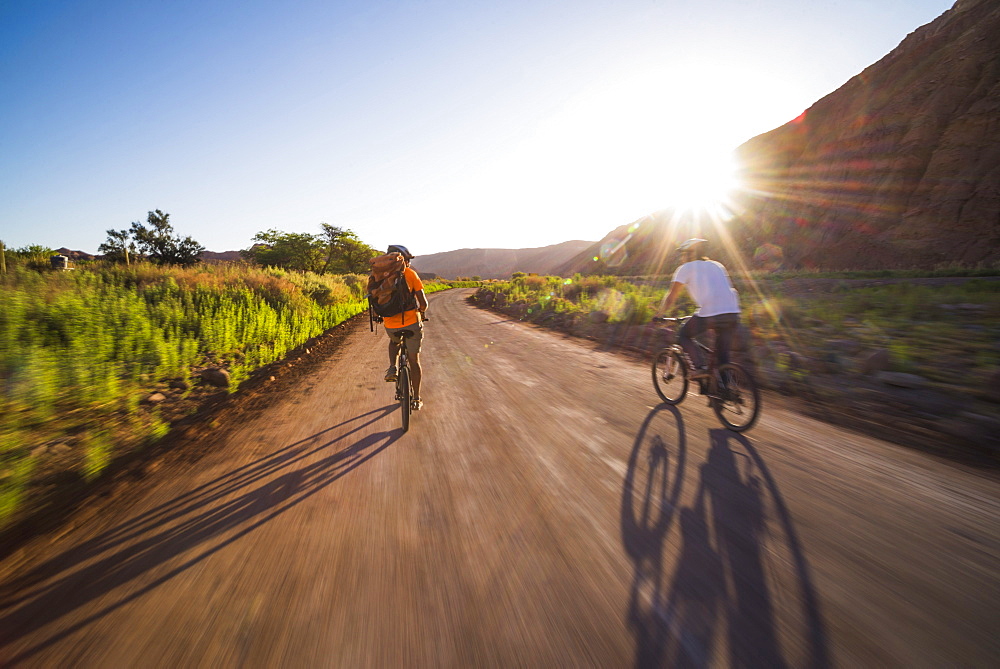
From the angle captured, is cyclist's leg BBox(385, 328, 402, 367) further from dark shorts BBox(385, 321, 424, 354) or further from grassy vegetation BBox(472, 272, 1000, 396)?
grassy vegetation BBox(472, 272, 1000, 396)

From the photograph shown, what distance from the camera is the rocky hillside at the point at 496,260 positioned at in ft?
479

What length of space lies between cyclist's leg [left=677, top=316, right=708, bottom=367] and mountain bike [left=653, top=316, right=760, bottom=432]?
65 millimetres

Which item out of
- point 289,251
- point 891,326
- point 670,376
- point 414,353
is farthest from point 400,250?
point 289,251

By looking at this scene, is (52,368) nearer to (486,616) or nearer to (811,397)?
(486,616)

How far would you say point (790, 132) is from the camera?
5522cm

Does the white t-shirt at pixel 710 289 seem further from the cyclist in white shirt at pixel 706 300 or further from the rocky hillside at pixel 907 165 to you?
the rocky hillside at pixel 907 165

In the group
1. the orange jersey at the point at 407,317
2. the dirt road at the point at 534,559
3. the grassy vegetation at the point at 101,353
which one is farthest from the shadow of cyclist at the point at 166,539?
the orange jersey at the point at 407,317

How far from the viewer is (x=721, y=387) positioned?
173 inches

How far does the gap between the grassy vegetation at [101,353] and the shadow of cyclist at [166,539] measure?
2.98 ft

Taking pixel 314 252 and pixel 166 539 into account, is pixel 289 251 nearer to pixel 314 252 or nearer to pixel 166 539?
pixel 314 252

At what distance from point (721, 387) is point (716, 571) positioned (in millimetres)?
2611

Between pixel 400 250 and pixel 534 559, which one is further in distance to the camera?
pixel 400 250

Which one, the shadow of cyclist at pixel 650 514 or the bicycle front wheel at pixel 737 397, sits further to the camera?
the bicycle front wheel at pixel 737 397

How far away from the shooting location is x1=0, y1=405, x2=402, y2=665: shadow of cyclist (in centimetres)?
209
